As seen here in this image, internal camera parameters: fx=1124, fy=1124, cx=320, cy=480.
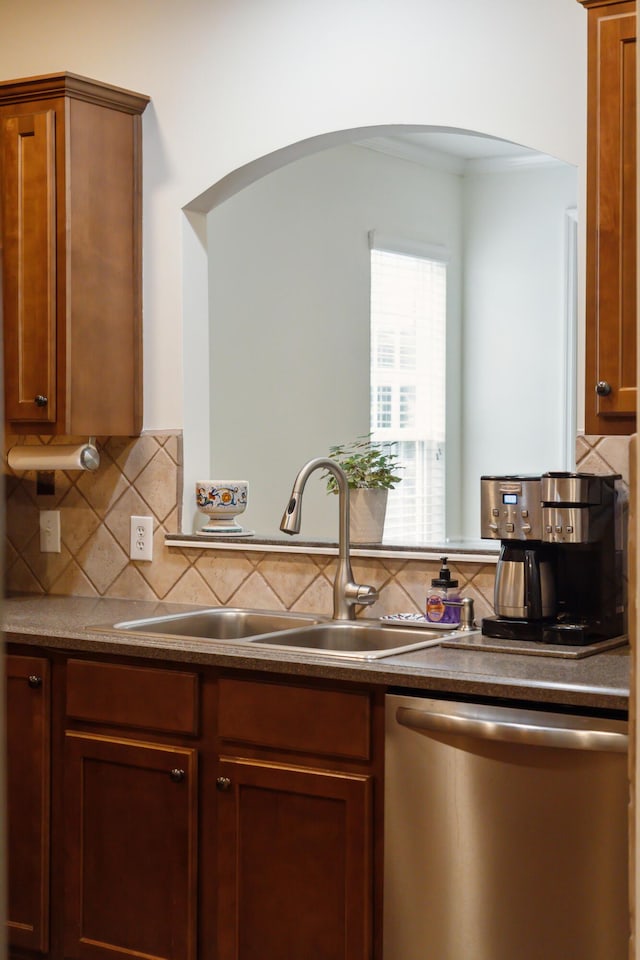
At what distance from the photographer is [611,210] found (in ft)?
7.32

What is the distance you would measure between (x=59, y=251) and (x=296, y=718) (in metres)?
1.42

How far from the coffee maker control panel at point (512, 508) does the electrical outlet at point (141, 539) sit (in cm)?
115

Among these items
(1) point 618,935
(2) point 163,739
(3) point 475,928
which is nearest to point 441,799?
(3) point 475,928

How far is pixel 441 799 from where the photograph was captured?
6.65 feet

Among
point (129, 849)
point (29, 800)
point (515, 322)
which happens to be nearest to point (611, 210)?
point (129, 849)

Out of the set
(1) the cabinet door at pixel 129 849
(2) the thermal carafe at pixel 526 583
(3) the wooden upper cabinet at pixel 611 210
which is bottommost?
(1) the cabinet door at pixel 129 849

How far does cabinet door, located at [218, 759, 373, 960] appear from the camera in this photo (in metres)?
2.15

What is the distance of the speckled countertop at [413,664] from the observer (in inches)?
75.9

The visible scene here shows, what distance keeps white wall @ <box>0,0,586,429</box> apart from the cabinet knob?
1.96 feet

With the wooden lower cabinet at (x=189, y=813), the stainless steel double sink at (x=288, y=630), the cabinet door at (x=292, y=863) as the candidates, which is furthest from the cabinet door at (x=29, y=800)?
the cabinet door at (x=292, y=863)

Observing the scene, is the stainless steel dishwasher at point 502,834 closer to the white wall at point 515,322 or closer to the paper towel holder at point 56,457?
the paper towel holder at point 56,457

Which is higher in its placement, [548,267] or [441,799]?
[548,267]

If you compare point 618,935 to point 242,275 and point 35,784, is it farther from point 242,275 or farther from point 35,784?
point 242,275

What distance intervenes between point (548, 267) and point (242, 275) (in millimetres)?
2276
